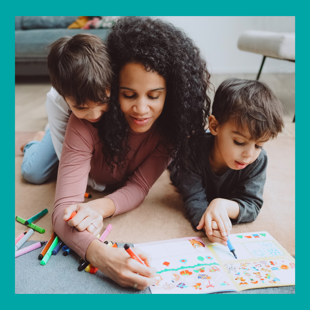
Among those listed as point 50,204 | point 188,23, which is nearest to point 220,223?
point 50,204

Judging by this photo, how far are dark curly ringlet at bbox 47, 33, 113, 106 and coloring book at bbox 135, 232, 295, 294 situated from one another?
46cm

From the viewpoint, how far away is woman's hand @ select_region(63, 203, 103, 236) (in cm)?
77

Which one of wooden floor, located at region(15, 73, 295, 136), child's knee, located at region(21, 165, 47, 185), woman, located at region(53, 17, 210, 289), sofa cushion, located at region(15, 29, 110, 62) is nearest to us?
woman, located at region(53, 17, 210, 289)

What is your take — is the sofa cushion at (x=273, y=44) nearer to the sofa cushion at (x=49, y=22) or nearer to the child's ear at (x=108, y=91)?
the child's ear at (x=108, y=91)

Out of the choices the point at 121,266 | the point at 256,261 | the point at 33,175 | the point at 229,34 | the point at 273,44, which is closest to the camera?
the point at 121,266

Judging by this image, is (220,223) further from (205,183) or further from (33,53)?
(33,53)

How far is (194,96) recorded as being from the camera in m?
0.92

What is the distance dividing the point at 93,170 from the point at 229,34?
3.00 meters

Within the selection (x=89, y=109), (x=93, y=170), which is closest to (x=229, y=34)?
(x=93, y=170)

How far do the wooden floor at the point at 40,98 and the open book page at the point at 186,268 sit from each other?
1.23 metres

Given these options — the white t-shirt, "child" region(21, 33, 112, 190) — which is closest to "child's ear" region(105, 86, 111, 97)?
"child" region(21, 33, 112, 190)

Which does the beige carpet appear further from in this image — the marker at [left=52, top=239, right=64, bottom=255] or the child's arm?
the child's arm

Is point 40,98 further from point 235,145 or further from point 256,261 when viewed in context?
point 256,261

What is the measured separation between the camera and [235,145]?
0.88m
